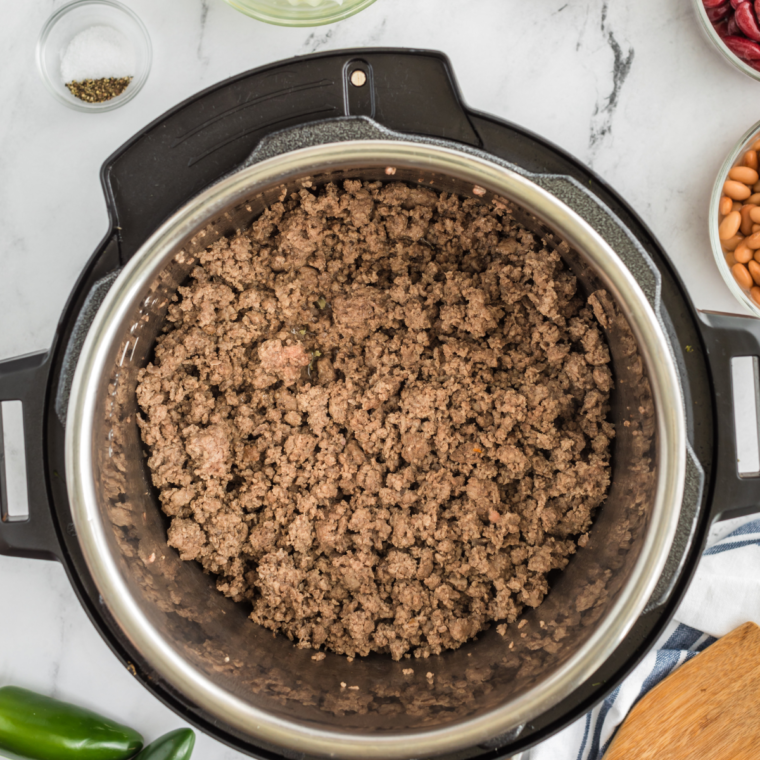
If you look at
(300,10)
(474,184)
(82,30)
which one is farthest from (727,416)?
(82,30)

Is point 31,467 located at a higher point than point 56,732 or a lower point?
higher

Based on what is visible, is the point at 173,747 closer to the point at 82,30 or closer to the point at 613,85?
the point at 82,30

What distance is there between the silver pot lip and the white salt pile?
621 mm

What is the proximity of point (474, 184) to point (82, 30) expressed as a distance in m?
1.00

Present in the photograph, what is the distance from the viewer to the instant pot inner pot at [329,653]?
3.50ft

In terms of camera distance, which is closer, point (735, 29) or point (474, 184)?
point (474, 184)

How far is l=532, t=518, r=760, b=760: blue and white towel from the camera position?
4.48 ft

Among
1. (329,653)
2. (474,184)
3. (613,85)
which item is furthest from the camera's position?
(613,85)

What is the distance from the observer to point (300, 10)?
1286mm

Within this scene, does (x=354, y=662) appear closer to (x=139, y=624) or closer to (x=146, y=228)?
(x=139, y=624)

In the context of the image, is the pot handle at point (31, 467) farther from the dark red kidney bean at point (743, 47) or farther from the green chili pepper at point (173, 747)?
the dark red kidney bean at point (743, 47)

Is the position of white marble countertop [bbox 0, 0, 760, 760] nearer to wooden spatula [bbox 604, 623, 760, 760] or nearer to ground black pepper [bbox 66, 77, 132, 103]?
ground black pepper [bbox 66, 77, 132, 103]

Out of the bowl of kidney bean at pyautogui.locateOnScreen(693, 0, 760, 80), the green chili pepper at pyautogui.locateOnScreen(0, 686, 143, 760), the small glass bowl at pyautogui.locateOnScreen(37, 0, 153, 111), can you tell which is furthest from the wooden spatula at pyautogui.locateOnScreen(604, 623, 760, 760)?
the small glass bowl at pyautogui.locateOnScreen(37, 0, 153, 111)

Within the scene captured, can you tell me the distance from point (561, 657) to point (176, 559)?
2.32ft
